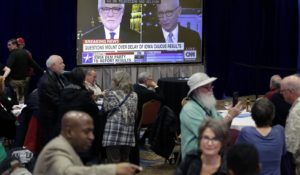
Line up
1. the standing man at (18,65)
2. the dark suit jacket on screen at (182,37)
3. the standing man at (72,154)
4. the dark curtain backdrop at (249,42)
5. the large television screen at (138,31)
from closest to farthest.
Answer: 1. the standing man at (72,154)
2. the standing man at (18,65)
3. the large television screen at (138,31)
4. the dark suit jacket on screen at (182,37)
5. the dark curtain backdrop at (249,42)

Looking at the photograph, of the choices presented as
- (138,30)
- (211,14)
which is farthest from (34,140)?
(211,14)

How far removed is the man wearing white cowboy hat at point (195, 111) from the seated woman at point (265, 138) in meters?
0.33

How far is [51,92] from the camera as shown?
19.8 ft

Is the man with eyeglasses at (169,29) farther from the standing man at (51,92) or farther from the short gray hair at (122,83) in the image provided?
the standing man at (51,92)

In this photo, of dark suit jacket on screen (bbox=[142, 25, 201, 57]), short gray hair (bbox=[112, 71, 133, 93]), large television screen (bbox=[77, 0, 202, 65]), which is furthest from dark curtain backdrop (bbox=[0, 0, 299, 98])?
short gray hair (bbox=[112, 71, 133, 93])

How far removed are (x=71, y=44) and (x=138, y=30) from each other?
144 cm

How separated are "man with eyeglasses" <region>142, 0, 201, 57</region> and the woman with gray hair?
575 centimetres

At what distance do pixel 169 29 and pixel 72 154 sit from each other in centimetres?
957

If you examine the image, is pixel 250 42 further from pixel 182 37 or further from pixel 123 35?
pixel 123 35

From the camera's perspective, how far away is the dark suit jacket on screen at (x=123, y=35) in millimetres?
11391

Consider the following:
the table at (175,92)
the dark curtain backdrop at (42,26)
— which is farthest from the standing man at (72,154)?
the dark curtain backdrop at (42,26)

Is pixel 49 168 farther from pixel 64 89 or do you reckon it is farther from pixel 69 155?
pixel 64 89

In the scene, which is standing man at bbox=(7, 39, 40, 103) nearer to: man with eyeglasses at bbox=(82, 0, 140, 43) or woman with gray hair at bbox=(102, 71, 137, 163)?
man with eyeglasses at bbox=(82, 0, 140, 43)

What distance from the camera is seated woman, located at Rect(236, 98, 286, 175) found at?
4.03 metres
